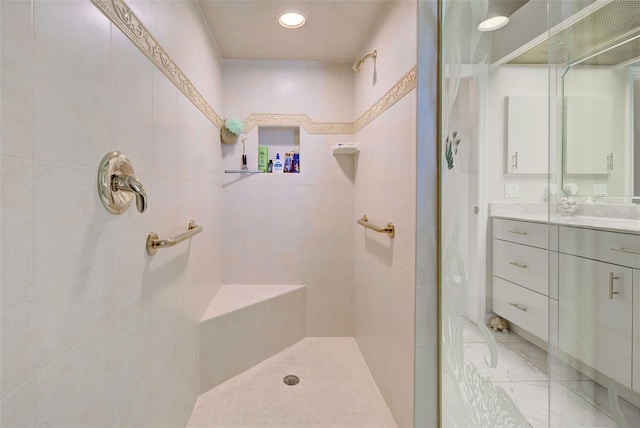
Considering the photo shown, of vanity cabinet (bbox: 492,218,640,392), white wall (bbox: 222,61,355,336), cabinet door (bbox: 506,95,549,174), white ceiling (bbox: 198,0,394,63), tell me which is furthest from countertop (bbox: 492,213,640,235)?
white wall (bbox: 222,61,355,336)

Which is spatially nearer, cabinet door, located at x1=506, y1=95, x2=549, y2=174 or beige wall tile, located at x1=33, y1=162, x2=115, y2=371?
beige wall tile, located at x1=33, y1=162, x2=115, y2=371

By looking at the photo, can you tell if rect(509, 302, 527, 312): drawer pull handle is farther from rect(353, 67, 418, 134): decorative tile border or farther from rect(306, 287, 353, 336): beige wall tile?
rect(306, 287, 353, 336): beige wall tile

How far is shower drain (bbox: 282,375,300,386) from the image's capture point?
1787mm

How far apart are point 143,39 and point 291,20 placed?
112 centimetres

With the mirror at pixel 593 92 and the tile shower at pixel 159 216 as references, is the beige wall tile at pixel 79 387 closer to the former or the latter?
the tile shower at pixel 159 216

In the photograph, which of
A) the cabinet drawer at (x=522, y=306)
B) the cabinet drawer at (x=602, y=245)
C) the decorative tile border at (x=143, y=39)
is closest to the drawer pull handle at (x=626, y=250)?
the cabinet drawer at (x=602, y=245)

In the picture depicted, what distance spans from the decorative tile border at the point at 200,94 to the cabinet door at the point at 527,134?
56 cm

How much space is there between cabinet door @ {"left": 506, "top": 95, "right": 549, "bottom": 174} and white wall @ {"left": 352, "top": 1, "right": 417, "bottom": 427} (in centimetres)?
47

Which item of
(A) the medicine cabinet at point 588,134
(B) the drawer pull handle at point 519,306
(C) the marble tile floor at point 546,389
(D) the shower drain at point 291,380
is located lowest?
(D) the shower drain at point 291,380

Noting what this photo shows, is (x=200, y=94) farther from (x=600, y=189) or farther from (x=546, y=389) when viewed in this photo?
(x=546, y=389)

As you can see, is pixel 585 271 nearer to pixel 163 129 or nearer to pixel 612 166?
pixel 612 166

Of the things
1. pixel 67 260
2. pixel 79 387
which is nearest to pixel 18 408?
pixel 79 387

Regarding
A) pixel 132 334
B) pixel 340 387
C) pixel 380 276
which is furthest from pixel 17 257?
pixel 340 387

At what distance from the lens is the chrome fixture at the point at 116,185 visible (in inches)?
30.4
